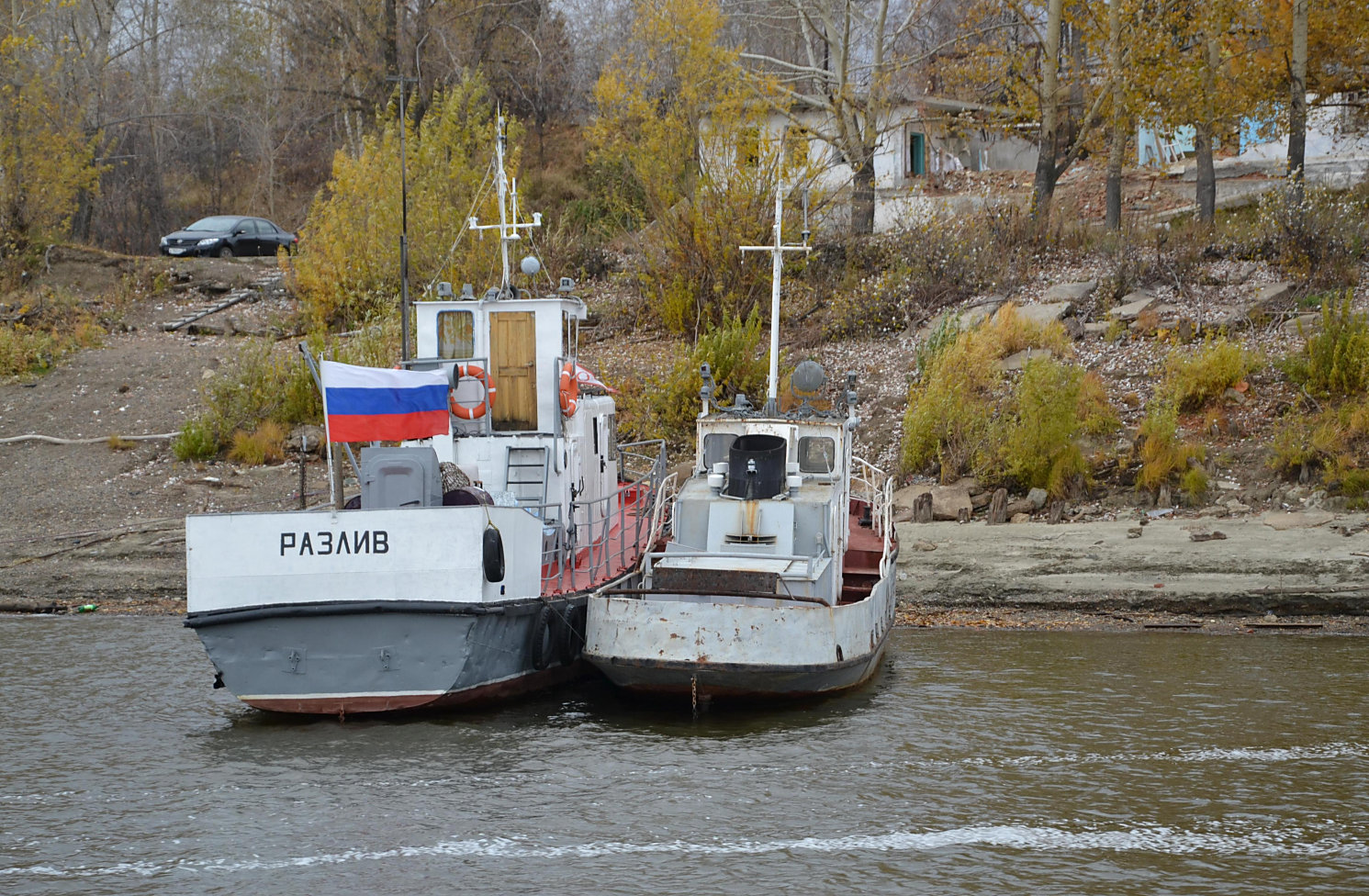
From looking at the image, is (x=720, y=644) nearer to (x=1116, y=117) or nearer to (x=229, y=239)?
(x=1116, y=117)

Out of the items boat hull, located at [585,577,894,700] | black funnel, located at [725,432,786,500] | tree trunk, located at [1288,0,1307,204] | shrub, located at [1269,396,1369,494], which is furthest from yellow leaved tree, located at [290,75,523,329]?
tree trunk, located at [1288,0,1307,204]

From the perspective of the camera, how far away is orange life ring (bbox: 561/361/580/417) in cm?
1558

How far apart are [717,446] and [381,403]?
4.25 m

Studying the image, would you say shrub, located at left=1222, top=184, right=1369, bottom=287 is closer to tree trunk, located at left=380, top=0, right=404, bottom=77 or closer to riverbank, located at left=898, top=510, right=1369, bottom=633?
riverbank, located at left=898, top=510, right=1369, bottom=633

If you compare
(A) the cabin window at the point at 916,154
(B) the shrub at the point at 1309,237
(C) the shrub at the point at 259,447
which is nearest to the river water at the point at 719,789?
(C) the shrub at the point at 259,447

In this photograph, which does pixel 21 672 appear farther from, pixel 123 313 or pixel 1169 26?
pixel 1169 26

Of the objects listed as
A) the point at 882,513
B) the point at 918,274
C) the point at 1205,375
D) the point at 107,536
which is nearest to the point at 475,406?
the point at 882,513

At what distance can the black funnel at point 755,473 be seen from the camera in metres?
14.7

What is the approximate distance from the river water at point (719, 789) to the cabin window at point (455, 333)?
4.25m

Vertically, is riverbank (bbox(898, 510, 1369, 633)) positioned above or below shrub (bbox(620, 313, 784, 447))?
below

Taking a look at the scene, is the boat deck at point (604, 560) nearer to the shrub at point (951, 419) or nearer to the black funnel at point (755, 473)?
the black funnel at point (755, 473)

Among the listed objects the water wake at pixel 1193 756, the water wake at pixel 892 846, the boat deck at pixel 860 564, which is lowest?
the water wake at pixel 892 846

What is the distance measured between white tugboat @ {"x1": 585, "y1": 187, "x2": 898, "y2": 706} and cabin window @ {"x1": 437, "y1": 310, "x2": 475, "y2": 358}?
2825 mm

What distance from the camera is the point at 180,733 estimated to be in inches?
508
